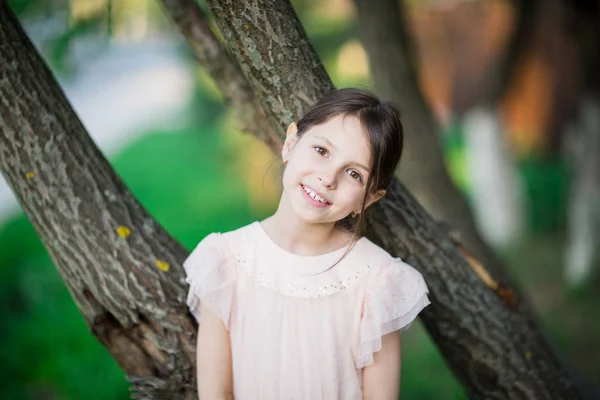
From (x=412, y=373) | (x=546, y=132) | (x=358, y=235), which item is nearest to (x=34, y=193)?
(x=358, y=235)

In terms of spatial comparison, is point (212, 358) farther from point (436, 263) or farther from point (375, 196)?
point (436, 263)

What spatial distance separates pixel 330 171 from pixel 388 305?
16.7 inches

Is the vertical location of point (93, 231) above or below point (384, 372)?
above

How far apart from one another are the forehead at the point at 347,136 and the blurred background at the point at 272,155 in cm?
144

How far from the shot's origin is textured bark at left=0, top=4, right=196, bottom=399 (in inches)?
73.0

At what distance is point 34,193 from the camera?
1860 millimetres

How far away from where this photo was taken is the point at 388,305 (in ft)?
5.93

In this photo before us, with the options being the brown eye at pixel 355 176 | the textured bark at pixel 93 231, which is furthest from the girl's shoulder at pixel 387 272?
the textured bark at pixel 93 231

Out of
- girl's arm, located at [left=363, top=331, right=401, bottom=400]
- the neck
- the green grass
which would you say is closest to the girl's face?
the neck

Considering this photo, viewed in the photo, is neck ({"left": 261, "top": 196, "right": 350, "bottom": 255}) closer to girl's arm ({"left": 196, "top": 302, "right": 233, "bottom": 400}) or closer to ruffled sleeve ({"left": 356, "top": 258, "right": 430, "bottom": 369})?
ruffled sleeve ({"left": 356, "top": 258, "right": 430, "bottom": 369})

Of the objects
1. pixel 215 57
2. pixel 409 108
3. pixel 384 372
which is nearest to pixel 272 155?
pixel 215 57

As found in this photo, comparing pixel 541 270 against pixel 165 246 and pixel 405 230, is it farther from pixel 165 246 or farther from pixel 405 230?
pixel 165 246

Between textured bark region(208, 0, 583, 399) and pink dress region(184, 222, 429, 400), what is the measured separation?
0.68 feet

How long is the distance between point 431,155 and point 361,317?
1607 mm
